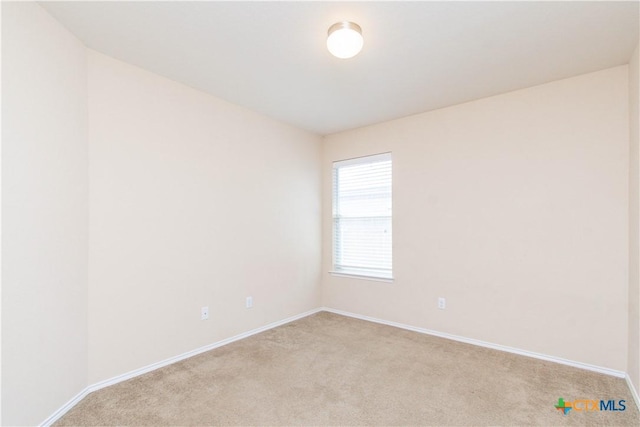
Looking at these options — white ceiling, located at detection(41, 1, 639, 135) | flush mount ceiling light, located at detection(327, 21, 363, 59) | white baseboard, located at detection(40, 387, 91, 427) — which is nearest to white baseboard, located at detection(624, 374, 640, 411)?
white ceiling, located at detection(41, 1, 639, 135)

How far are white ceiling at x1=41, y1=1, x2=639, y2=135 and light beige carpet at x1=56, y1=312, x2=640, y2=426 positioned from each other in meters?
2.49

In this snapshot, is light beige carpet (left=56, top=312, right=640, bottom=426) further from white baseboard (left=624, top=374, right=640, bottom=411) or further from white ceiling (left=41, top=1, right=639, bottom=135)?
white ceiling (left=41, top=1, right=639, bottom=135)

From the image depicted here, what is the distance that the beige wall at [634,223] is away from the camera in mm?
2172

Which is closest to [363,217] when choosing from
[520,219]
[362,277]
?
[362,277]

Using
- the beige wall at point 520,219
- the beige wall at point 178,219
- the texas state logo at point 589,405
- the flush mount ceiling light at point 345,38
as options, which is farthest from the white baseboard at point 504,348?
the flush mount ceiling light at point 345,38

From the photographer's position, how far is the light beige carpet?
1.93m

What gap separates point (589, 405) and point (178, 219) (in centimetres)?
341

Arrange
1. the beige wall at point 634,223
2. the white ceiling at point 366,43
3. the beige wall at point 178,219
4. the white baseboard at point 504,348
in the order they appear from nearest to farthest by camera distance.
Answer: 1. the white ceiling at point 366,43
2. the beige wall at point 634,223
3. the beige wall at point 178,219
4. the white baseboard at point 504,348

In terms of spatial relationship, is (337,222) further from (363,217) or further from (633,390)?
(633,390)

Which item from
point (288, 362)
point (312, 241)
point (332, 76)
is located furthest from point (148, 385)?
point (332, 76)

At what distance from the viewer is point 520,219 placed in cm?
292

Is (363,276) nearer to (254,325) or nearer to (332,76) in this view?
(254,325)

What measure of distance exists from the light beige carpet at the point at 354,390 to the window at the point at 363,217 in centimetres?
117

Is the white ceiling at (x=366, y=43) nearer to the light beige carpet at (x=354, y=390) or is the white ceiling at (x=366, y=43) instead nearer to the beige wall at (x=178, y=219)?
the beige wall at (x=178, y=219)
